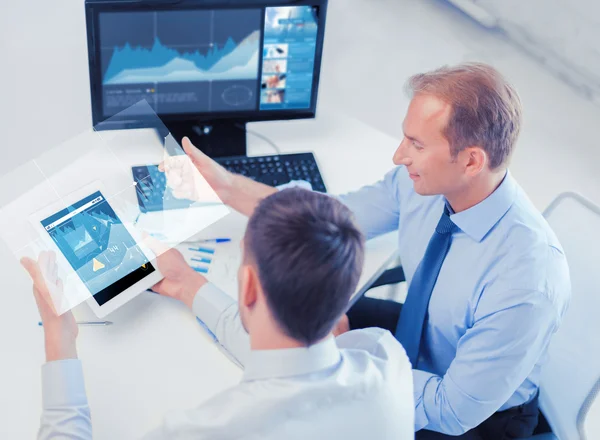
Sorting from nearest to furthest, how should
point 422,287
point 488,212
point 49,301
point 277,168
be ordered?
point 49,301, point 488,212, point 422,287, point 277,168

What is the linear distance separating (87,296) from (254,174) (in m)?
0.58

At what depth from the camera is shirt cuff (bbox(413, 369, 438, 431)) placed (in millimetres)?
1559

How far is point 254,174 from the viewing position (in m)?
1.86

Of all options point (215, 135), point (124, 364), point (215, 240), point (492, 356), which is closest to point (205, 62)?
point (215, 135)

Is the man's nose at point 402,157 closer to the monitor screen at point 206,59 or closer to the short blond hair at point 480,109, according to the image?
the short blond hair at point 480,109

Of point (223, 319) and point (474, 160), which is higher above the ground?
point (474, 160)

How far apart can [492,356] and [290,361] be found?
531mm

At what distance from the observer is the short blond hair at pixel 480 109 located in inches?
57.6

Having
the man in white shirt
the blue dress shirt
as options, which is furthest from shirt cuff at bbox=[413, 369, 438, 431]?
the man in white shirt

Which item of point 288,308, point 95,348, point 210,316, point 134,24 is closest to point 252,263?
point 288,308

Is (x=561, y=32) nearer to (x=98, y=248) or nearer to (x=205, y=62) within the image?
(x=205, y=62)

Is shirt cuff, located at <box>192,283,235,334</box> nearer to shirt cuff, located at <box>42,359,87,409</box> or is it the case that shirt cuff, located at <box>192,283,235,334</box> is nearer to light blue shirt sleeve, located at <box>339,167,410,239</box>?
shirt cuff, located at <box>42,359,87,409</box>

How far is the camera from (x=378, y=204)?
5.95ft

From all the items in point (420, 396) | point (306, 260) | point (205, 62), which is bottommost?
point (420, 396)
